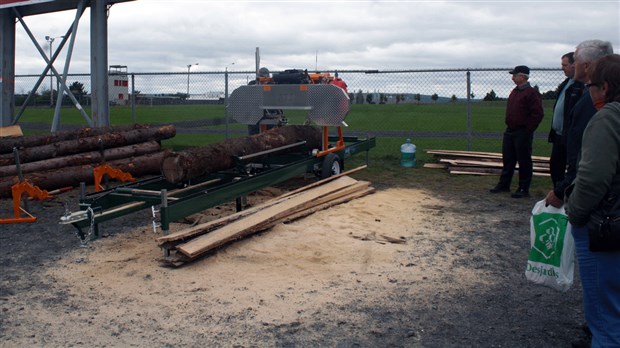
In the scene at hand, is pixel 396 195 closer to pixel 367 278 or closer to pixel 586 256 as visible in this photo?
pixel 367 278

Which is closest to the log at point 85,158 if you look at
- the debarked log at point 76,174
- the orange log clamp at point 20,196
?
the debarked log at point 76,174

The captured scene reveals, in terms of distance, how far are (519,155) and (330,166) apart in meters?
3.07

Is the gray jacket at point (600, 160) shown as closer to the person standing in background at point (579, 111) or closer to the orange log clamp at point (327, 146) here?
the person standing in background at point (579, 111)

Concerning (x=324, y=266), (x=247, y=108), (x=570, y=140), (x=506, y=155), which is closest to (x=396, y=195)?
(x=506, y=155)

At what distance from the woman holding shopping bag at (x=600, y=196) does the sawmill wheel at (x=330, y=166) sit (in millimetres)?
6338

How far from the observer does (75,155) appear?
10266 millimetres

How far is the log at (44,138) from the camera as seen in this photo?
9906mm

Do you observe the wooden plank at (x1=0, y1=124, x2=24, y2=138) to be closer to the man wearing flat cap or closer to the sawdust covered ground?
the sawdust covered ground

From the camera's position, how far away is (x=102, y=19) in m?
12.5

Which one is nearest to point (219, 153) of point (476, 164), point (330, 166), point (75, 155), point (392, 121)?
point (330, 166)

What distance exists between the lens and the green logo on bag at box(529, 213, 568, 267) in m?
4.09

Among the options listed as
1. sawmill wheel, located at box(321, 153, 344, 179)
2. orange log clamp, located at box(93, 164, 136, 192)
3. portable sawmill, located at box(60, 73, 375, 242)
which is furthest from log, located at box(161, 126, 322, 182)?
orange log clamp, located at box(93, 164, 136, 192)

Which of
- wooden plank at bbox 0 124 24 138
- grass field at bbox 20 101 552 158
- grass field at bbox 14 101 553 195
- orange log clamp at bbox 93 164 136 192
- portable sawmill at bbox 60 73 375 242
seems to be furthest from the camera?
grass field at bbox 20 101 552 158

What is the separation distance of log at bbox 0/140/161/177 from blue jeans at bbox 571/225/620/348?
296 inches
